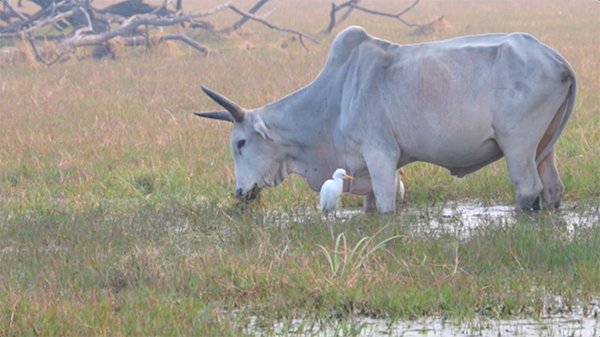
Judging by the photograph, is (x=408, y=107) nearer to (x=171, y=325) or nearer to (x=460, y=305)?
(x=460, y=305)

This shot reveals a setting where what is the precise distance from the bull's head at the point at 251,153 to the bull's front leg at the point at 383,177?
83 centimetres

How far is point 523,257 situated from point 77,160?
479 cm

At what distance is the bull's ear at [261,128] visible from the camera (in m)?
8.06

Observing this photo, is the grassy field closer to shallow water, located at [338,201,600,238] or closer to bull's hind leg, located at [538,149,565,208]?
shallow water, located at [338,201,600,238]

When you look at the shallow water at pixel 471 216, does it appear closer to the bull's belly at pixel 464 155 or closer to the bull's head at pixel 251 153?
the bull's belly at pixel 464 155

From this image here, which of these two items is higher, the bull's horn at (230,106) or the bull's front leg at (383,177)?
the bull's horn at (230,106)

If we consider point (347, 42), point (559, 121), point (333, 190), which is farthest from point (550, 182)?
point (347, 42)

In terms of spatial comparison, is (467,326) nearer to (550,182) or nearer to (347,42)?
(550,182)

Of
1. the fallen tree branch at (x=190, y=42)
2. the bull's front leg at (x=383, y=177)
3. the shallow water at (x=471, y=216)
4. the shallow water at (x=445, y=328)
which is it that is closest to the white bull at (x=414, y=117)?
the bull's front leg at (x=383, y=177)

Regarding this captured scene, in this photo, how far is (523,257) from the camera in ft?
20.6

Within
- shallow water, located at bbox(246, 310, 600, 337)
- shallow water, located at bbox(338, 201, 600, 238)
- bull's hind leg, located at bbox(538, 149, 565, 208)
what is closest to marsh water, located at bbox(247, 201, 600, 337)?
shallow water, located at bbox(246, 310, 600, 337)

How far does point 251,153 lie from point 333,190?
2.90 feet

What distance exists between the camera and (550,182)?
782cm

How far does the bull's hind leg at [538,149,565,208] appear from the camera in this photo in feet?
25.6
